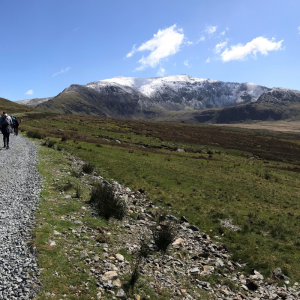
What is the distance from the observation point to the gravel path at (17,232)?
574 cm

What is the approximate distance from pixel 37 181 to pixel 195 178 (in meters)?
18.0

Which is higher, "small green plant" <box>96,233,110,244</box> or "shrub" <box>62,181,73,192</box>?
"shrub" <box>62,181,73,192</box>

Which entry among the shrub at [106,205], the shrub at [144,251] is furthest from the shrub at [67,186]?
the shrub at [144,251]

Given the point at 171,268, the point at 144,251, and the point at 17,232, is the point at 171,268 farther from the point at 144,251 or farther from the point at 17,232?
the point at 17,232

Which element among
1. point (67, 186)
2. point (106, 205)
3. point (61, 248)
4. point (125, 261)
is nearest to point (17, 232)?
point (61, 248)

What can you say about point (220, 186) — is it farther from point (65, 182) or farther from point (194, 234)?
point (65, 182)

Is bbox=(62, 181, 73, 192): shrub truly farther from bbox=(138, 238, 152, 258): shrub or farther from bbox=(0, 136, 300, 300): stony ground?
bbox=(138, 238, 152, 258): shrub

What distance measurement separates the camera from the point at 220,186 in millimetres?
24359

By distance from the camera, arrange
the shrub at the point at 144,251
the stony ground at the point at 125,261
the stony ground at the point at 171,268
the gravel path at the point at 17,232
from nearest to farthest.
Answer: the gravel path at the point at 17,232 → the stony ground at the point at 125,261 → the stony ground at the point at 171,268 → the shrub at the point at 144,251

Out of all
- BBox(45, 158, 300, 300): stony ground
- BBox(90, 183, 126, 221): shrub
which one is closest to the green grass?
Result: BBox(45, 158, 300, 300): stony ground

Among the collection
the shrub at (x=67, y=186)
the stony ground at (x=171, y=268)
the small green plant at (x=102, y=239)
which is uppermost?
the shrub at (x=67, y=186)

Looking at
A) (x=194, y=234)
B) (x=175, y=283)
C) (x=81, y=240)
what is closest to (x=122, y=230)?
(x=81, y=240)

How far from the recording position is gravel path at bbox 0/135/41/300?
5.74 m

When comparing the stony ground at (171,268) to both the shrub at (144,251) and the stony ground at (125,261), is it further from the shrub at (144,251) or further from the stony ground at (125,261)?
the shrub at (144,251)
